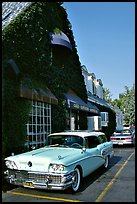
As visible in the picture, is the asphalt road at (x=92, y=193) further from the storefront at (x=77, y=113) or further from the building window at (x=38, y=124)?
the storefront at (x=77, y=113)

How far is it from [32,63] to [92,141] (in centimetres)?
504

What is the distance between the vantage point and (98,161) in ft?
29.3

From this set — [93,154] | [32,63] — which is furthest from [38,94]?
[93,154]

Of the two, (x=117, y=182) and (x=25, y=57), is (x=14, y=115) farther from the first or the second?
(x=117, y=182)

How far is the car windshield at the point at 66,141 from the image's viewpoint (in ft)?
27.6

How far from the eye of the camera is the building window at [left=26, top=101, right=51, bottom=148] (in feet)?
38.1

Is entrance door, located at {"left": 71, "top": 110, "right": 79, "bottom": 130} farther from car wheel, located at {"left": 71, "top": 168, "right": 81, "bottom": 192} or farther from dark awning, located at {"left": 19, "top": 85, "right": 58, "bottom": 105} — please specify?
car wheel, located at {"left": 71, "top": 168, "right": 81, "bottom": 192}

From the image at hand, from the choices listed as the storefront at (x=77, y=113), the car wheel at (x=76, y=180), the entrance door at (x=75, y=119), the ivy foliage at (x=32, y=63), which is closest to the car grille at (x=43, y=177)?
the car wheel at (x=76, y=180)

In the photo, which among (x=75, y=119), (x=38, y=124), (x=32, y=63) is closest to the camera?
(x=32, y=63)

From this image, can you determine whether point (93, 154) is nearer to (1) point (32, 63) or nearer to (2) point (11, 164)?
(2) point (11, 164)

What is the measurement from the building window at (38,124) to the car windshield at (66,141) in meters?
2.27

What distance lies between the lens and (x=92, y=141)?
9.14 metres

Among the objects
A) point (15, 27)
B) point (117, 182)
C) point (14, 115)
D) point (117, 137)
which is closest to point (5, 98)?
point (14, 115)

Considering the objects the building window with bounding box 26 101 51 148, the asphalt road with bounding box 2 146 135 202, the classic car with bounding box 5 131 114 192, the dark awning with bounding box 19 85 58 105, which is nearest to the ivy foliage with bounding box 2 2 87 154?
the dark awning with bounding box 19 85 58 105
